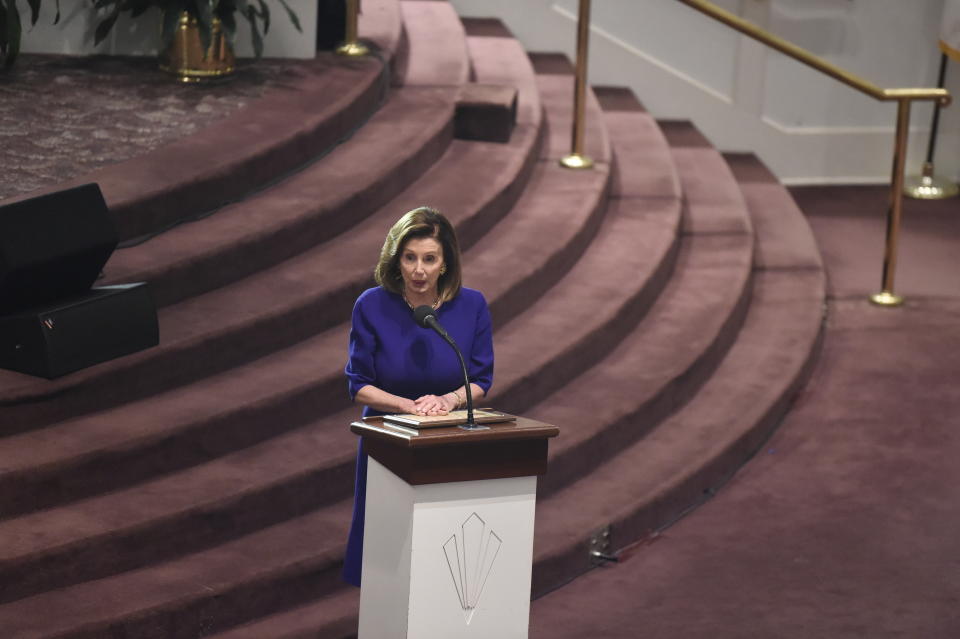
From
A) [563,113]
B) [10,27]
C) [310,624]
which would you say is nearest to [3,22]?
[10,27]

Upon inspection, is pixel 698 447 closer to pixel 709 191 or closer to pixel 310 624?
pixel 310 624

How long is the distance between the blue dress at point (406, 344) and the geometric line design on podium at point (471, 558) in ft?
1.43

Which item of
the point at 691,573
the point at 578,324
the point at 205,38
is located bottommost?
the point at 691,573

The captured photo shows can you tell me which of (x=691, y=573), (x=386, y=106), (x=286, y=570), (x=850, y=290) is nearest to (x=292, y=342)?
(x=286, y=570)

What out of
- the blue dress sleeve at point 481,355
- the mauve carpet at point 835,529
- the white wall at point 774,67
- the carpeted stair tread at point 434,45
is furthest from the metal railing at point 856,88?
the blue dress sleeve at point 481,355

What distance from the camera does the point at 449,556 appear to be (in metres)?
3.69

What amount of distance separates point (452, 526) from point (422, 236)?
0.72 m

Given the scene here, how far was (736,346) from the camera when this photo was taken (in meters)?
6.74

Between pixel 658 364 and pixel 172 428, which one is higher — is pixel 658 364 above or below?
below

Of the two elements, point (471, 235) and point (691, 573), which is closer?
point (691, 573)

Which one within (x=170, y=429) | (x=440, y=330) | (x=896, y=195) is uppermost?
(x=440, y=330)

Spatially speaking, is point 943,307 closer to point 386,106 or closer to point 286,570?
point 386,106

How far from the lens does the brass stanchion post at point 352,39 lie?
7.31 metres

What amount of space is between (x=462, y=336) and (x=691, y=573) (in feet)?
5.24
